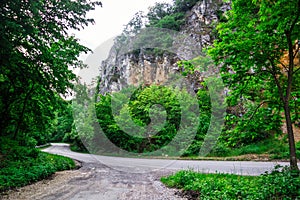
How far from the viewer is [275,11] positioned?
4.21 meters

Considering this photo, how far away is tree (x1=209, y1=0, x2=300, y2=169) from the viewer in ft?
14.2

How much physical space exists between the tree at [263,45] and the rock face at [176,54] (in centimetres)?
2462

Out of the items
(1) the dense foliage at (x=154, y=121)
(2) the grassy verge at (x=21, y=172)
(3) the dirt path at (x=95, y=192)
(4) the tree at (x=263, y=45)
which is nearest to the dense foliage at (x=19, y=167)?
(2) the grassy verge at (x=21, y=172)

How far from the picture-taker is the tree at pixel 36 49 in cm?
605

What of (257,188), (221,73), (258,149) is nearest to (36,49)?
(221,73)

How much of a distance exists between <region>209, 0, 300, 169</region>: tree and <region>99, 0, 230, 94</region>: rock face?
24.6m

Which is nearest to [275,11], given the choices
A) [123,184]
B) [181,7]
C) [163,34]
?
[123,184]

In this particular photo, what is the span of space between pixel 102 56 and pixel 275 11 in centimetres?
6198

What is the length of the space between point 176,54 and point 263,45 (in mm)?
29773

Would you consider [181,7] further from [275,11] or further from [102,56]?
[275,11]

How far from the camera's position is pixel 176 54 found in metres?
34.1

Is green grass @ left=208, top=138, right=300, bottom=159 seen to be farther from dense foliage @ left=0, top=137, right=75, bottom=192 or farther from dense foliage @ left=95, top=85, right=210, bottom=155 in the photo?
dense foliage @ left=0, top=137, right=75, bottom=192

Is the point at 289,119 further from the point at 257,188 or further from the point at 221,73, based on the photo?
the point at 221,73

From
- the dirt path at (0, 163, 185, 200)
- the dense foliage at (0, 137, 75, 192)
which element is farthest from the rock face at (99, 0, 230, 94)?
the dirt path at (0, 163, 185, 200)
